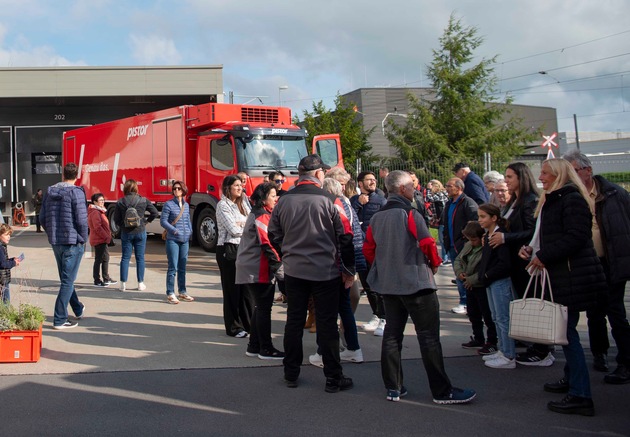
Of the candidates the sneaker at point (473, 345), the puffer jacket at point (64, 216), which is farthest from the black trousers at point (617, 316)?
the puffer jacket at point (64, 216)

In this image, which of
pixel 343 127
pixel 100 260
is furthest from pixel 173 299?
pixel 343 127

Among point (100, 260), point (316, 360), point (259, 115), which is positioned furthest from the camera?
point (259, 115)

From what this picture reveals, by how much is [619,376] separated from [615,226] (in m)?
1.28

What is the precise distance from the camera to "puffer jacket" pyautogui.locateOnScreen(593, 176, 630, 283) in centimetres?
576

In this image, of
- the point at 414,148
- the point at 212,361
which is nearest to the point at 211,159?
the point at 212,361

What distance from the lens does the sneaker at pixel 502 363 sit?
6379 mm

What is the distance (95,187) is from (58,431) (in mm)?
16385

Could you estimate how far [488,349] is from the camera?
6859 mm

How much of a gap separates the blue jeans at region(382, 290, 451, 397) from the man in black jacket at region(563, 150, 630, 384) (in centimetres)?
152

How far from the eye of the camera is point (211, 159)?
1535 cm

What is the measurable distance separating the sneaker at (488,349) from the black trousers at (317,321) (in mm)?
1862

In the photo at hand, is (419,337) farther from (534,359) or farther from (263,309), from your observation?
(263,309)

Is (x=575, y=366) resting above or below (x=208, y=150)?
below

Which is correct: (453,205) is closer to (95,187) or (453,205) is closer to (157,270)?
(157,270)
